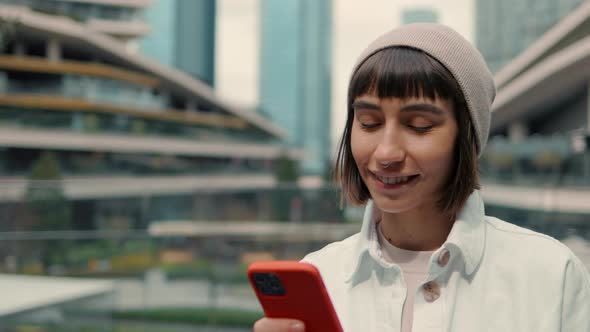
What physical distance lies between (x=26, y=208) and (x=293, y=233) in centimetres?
334

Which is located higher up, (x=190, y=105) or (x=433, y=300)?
(x=433, y=300)

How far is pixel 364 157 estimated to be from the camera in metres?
1.21

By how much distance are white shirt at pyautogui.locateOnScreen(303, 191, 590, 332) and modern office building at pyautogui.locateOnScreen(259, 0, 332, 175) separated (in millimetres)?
157751

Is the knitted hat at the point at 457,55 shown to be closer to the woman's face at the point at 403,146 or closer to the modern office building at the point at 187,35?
the woman's face at the point at 403,146

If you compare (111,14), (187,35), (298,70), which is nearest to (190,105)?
(111,14)

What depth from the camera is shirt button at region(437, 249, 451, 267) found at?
1183 mm

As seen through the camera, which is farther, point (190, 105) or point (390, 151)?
point (190, 105)

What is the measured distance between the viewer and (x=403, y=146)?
45.6 inches

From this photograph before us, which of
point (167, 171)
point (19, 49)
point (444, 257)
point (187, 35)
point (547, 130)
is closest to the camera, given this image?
point (444, 257)

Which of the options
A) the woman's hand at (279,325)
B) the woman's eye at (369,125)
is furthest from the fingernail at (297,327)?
the woman's eye at (369,125)

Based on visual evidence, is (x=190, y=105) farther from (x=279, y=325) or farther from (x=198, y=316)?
(x=279, y=325)

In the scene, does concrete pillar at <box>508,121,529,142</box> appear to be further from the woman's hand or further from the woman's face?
the woman's hand

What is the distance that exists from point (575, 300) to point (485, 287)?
0.15 meters

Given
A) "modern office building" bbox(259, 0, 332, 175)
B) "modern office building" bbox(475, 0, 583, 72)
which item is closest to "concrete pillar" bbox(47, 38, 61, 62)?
"modern office building" bbox(475, 0, 583, 72)
